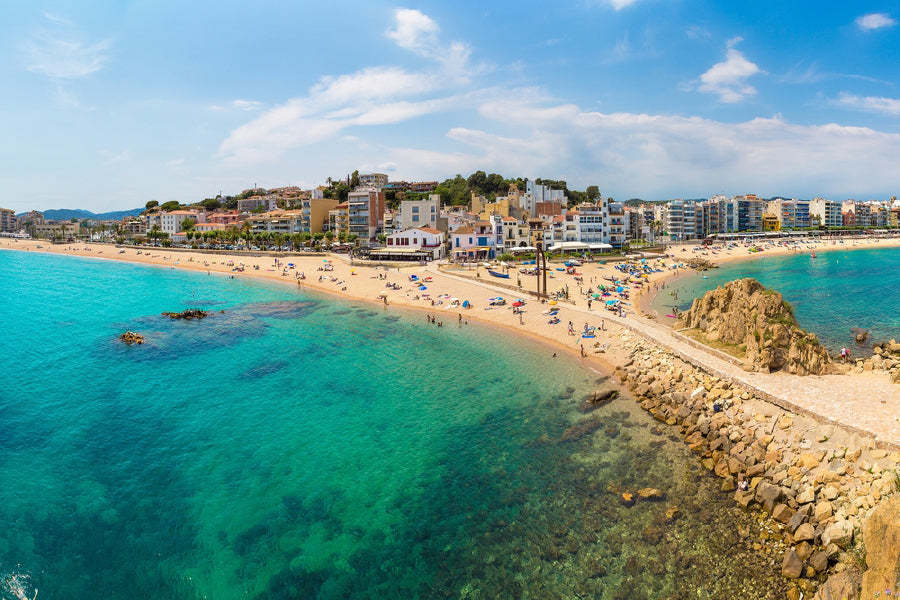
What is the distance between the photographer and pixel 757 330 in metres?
26.8

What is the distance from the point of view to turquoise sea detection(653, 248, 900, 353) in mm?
39656

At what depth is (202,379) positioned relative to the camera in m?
29.8

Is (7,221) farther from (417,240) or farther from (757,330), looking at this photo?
(757,330)

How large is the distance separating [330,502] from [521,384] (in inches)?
563

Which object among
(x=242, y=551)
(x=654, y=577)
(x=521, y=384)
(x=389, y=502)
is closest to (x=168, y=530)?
(x=242, y=551)

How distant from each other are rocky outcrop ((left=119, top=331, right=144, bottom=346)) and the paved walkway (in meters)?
39.3

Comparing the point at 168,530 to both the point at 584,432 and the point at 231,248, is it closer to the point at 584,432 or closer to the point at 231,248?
the point at 584,432

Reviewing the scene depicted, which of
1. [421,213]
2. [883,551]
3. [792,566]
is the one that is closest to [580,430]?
[792,566]

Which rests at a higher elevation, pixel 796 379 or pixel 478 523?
pixel 796 379

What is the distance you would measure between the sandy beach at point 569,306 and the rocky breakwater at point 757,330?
99 cm

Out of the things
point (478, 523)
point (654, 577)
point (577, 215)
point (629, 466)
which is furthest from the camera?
point (577, 215)

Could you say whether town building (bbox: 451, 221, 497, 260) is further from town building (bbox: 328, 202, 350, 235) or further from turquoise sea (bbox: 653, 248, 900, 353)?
turquoise sea (bbox: 653, 248, 900, 353)

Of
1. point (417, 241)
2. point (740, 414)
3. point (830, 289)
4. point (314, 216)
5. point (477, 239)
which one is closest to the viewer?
point (740, 414)

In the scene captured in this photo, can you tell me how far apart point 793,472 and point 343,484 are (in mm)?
16131
